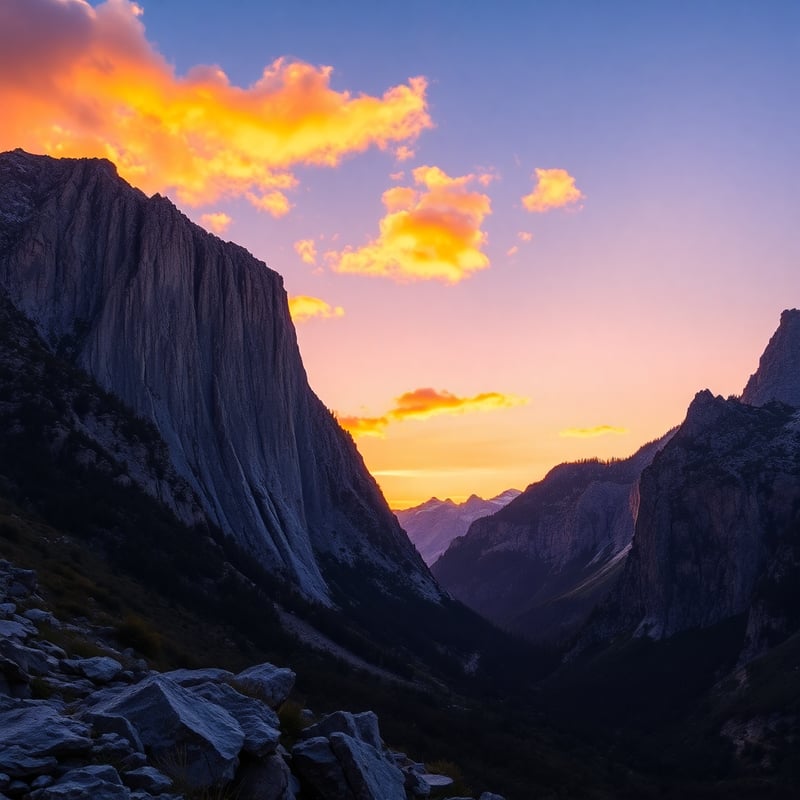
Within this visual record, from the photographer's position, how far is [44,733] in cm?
1066

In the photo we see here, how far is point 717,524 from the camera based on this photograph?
460ft

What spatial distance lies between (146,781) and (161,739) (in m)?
1.17

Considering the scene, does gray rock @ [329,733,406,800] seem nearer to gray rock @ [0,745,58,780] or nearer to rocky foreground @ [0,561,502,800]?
rocky foreground @ [0,561,502,800]

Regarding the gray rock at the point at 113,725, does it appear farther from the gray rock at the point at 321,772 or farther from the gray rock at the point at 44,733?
the gray rock at the point at 321,772

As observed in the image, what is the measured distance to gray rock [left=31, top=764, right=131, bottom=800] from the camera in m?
9.53

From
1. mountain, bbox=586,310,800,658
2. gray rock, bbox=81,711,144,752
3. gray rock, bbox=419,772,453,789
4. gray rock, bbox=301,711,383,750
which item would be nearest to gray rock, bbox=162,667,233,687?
gray rock, bbox=301,711,383,750

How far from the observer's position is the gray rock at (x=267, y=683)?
1687cm

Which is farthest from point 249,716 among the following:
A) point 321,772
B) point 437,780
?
point 437,780

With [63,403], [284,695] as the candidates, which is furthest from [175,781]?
[63,403]

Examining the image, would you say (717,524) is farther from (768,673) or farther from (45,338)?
(45,338)

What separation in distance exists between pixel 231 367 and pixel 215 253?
61.0ft

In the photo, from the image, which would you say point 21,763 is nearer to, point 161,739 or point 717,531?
point 161,739

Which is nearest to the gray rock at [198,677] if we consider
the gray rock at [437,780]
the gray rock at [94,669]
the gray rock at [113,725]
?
the gray rock at [94,669]

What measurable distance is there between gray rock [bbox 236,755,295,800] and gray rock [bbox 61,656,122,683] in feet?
15.0
